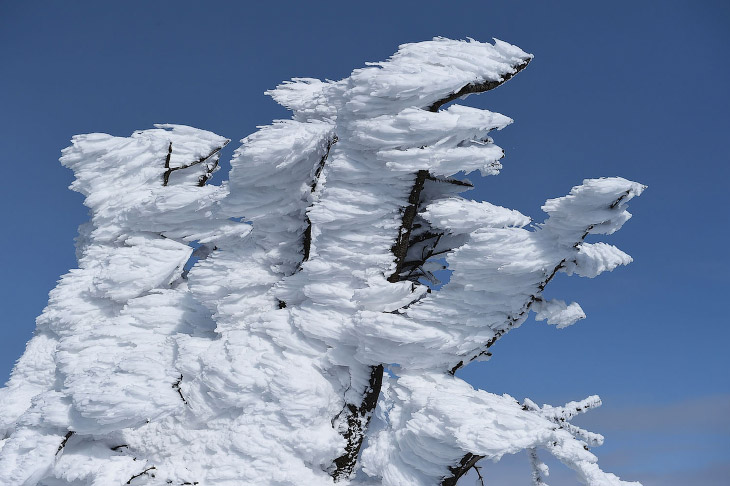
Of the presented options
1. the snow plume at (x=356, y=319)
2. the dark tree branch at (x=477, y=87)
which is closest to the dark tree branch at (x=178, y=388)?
the snow plume at (x=356, y=319)

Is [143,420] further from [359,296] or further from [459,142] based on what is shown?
[459,142]

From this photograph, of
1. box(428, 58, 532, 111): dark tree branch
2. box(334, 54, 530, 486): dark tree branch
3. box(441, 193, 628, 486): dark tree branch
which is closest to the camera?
box(441, 193, 628, 486): dark tree branch

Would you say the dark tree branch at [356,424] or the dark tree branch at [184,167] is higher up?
the dark tree branch at [184,167]

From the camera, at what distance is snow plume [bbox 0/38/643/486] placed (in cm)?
600

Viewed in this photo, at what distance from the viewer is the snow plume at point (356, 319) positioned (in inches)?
236

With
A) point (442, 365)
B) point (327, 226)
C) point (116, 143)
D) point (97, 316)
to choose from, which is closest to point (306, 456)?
point (442, 365)

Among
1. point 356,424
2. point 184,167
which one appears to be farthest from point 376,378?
point 184,167

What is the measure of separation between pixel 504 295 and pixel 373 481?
2600 millimetres

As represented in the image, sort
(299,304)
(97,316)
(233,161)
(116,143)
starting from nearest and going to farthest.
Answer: (233,161) < (299,304) < (97,316) < (116,143)

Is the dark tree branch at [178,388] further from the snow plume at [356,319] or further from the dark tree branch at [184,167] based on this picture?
the dark tree branch at [184,167]

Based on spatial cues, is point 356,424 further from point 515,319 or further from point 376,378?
point 515,319

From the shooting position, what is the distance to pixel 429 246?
7.41 m

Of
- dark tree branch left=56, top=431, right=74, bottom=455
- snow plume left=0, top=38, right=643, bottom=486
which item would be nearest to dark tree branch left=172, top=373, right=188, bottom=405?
snow plume left=0, top=38, right=643, bottom=486

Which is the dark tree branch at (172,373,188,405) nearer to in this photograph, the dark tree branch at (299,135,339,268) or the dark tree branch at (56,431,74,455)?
the dark tree branch at (56,431,74,455)
